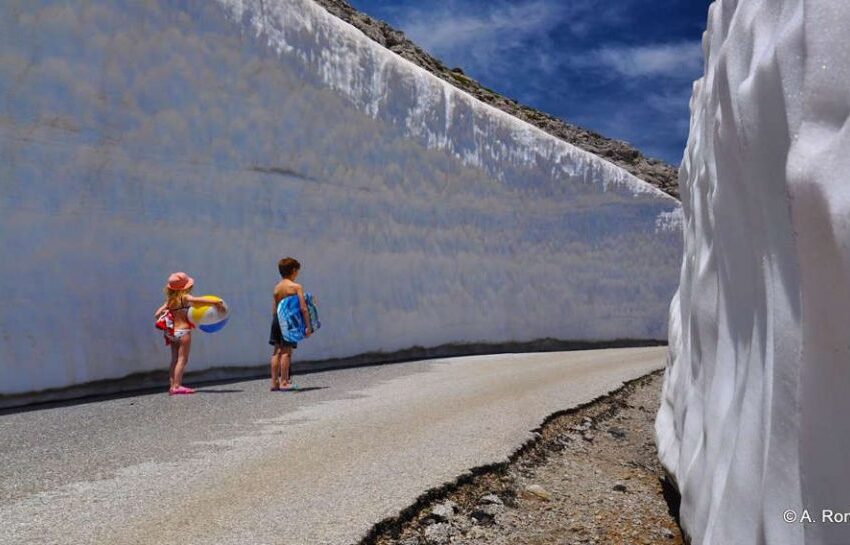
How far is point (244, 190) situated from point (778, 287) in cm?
902

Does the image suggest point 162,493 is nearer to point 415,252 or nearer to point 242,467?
point 242,467

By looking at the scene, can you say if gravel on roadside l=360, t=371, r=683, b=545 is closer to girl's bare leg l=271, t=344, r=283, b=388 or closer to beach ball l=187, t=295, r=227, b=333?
girl's bare leg l=271, t=344, r=283, b=388

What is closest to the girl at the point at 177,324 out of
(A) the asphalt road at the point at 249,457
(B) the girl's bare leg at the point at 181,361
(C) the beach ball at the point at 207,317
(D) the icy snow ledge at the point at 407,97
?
(B) the girl's bare leg at the point at 181,361

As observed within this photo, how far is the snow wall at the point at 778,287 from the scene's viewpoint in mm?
1650

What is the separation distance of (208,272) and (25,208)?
254cm

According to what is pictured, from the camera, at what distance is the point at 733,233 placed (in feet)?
9.55

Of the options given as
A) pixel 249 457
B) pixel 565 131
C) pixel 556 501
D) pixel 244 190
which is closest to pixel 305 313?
pixel 244 190

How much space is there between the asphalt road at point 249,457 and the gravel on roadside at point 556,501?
12 cm

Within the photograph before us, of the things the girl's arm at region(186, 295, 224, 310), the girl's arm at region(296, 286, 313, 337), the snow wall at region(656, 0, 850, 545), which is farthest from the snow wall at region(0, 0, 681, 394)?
the snow wall at region(656, 0, 850, 545)

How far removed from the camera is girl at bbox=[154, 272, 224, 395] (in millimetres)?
7742

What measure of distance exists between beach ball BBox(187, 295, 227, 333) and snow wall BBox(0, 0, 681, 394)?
2.64 ft

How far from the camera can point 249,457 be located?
458 cm

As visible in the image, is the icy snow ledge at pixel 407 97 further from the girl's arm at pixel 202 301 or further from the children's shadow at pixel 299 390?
the children's shadow at pixel 299 390

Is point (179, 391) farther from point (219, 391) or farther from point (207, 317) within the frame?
point (207, 317)
